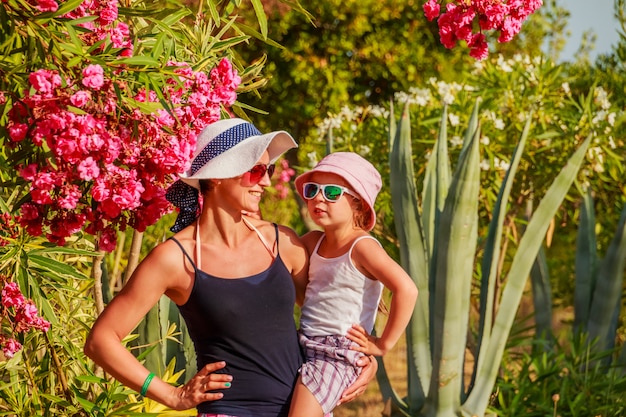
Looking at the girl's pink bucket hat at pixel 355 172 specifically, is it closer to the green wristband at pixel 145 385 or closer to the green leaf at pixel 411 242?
the green wristband at pixel 145 385

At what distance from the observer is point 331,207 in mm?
2795

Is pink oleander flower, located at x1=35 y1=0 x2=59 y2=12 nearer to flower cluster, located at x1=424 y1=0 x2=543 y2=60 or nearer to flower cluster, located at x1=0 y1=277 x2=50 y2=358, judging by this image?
flower cluster, located at x1=0 y1=277 x2=50 y2=358

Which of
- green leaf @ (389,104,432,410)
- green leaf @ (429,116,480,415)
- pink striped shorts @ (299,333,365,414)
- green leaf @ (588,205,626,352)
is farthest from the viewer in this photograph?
green leaf @ (588,205,626,352)

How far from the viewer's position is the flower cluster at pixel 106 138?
2.35 metres

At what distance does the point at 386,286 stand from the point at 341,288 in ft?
0.41

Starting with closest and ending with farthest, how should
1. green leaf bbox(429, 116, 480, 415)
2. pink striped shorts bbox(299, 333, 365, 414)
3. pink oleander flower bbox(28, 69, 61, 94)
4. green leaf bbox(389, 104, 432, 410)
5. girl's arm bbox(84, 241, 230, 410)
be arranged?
pink oleander flower bbox(28, 69, 61, 94) < girl's arm bbox(84, 241, 230, 410) < pink striped shorts bbox(299, 333, 365, 414) < green leaf bbox(429, 116, 480, 415) < green leaf bbox(389, 104, 432, 410)

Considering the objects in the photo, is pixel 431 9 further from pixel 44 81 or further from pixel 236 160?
pixel 44 81

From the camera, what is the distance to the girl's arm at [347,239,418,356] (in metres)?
2.71

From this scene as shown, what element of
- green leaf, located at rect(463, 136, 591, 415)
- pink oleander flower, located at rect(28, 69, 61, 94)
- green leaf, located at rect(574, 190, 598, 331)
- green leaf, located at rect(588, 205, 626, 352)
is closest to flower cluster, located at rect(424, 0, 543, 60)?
pink oleander flower, located at rect(28, 69, 61, 94)

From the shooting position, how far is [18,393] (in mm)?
3957

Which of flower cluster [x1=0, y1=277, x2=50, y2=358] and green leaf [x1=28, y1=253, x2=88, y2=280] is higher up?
green leaf [x1=28, y1=253, x2=88, y2=280]

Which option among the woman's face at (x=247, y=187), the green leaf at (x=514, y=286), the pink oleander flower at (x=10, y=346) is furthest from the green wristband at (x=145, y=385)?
the green leaf at (x=514, y=286)

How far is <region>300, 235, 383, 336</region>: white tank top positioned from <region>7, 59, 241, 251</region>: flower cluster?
47 cm

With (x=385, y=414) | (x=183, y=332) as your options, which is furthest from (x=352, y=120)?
(x=183, y=332)
